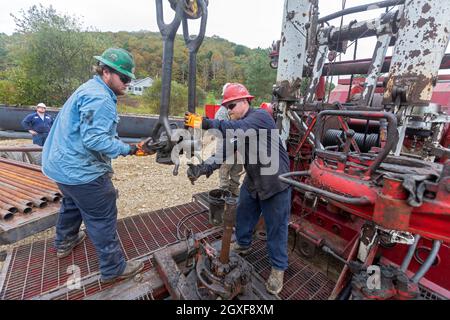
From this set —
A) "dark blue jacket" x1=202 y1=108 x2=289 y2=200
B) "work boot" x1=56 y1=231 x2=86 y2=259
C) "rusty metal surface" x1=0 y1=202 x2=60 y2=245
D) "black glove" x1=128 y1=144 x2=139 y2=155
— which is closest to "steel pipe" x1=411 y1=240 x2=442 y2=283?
"dark blue jacket" x1=202 y1=108 x2=289 y2=200

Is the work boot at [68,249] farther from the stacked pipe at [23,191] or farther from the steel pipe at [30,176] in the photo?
the steel pipe at [30,176]

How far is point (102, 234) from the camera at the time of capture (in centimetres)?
192

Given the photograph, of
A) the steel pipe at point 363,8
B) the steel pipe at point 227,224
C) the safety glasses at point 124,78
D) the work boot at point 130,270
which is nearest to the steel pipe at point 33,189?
the work boot at point 130,270

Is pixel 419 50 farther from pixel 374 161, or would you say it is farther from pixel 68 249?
pixel 68 249

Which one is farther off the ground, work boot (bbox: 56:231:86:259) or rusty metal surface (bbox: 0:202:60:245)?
rusty metal surface (bbox: 0:202:60:245)

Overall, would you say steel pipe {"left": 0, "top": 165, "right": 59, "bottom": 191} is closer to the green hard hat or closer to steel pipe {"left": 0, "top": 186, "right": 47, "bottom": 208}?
steel pipe {"left": 0, "top": 186, "right": 47, "bottom": 208}

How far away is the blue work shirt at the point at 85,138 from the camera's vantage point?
5.65 ft

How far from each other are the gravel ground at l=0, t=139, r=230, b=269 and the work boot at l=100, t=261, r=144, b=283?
147 centimetres

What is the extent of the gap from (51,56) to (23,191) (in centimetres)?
1540

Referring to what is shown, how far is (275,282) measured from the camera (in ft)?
6.74

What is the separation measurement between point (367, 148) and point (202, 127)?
1.94 metres

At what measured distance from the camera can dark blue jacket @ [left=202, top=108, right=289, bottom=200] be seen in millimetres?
2018

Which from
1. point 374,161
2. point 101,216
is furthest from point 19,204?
point 374,161
